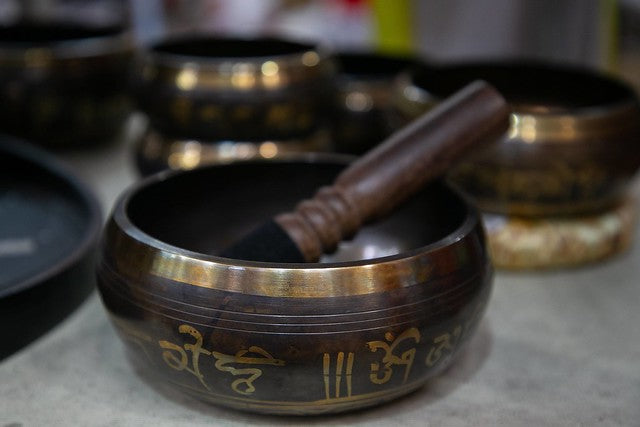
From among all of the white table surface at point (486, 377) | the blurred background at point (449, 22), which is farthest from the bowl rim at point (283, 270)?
the blurred background at point (449, 22)

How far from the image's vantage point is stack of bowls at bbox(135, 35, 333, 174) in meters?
1.21

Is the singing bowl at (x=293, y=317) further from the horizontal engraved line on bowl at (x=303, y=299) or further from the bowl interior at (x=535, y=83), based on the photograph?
the bowl interior at (x=535, y=83)

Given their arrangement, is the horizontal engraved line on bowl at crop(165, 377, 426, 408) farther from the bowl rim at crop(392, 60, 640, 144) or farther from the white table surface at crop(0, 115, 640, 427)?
the bowl rim at crop(392, 60, 640, 144)

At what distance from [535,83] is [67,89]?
2.42 ft

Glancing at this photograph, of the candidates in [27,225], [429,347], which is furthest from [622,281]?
[27,225]

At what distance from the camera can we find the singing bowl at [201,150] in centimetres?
125

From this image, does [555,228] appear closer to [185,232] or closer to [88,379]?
[185,232]

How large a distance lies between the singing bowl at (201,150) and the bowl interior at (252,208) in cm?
22

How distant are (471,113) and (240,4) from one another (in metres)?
1.84

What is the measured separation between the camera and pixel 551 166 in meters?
1.08

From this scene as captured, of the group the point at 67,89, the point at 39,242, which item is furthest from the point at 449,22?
the point at 39,242

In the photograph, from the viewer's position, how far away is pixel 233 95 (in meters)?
1.20

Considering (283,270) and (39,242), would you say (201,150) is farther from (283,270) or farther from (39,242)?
(283,270)

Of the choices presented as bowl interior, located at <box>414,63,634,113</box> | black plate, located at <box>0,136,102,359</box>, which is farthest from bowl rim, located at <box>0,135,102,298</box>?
bowl interior, located at <box>414,63,634,113</box>
